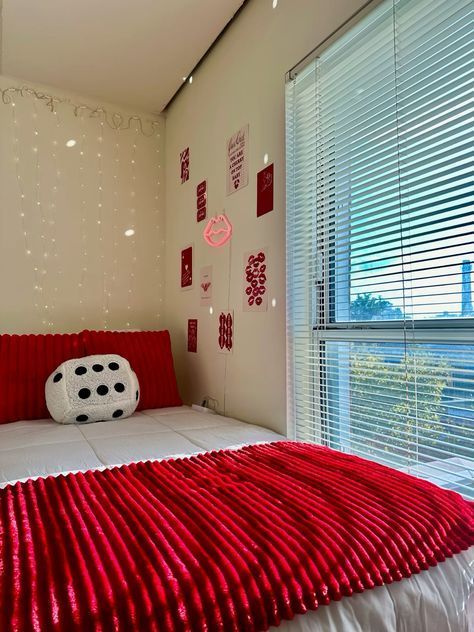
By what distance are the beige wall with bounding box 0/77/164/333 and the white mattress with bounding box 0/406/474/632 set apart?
0.82 m

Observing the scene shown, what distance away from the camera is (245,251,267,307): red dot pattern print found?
6.02 feet

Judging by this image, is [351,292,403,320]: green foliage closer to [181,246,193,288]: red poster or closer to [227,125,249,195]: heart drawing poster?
[227,125,249,195]: heart drawing poster

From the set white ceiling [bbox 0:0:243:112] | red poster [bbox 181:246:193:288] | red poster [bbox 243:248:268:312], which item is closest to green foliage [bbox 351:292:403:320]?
red poster [bbox 243:248:268:312]

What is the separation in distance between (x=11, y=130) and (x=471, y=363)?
8.38 ft

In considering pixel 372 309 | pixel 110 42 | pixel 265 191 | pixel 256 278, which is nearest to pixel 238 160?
pixel 265 191

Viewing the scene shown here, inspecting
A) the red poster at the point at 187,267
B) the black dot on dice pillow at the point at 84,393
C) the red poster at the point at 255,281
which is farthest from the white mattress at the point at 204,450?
the red poster at the point at 187,267

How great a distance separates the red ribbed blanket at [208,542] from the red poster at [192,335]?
1.35m

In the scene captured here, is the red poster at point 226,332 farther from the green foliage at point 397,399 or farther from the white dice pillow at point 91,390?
the green foliage at point 397,399

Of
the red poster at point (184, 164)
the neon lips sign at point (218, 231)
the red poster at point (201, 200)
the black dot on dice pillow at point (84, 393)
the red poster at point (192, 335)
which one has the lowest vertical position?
the black dot on dice pillow at point (84, 393)

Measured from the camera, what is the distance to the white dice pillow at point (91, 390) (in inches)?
73.2

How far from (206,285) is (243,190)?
1.83ft

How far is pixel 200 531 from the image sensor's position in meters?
0.78

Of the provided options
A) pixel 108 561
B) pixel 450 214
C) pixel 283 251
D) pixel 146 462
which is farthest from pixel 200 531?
pixel 283 251

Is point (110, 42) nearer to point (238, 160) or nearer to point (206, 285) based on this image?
point (238, 160)
